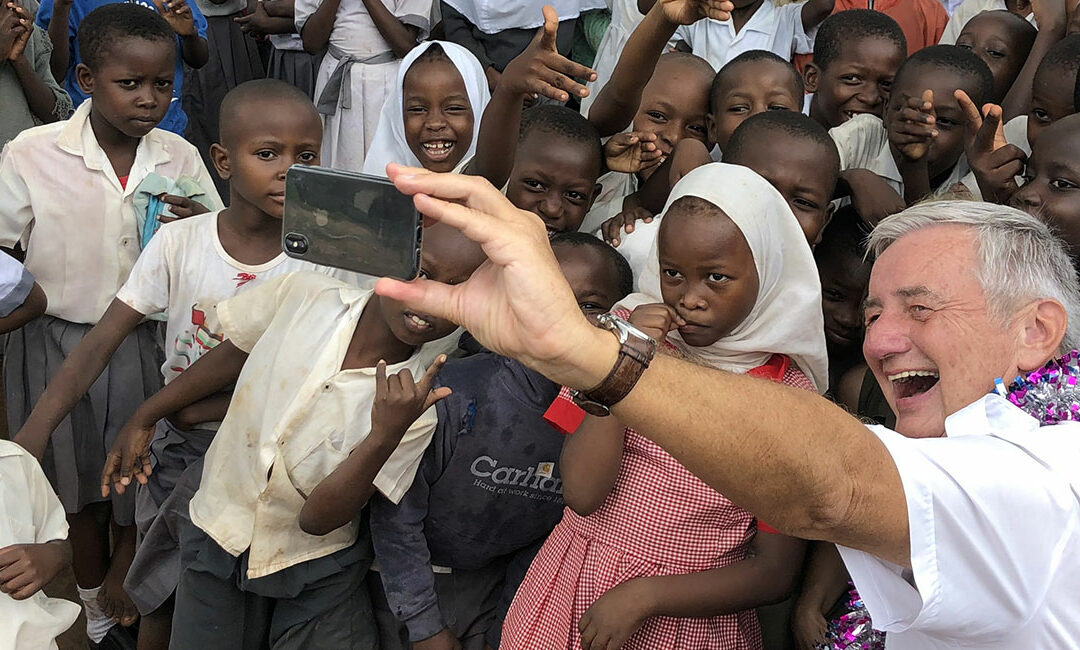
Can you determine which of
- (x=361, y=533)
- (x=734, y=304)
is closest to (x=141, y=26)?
(x=361, y=533)

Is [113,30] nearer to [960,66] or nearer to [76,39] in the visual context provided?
[76,39]

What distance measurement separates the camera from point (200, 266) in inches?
113

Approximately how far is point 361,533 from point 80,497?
132 centimetres

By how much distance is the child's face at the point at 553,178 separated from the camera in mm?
2877

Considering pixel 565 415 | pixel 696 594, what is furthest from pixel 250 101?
pixel 696 594

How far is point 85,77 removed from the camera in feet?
11.1

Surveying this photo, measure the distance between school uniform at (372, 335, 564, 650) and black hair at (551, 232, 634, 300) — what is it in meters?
0.33

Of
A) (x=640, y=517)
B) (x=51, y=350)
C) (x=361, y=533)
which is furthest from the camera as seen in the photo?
(x=51, y=350)

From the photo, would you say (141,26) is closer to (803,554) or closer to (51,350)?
(51,350)

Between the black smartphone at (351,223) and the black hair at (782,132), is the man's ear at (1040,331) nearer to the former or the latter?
the black smartphone at (351,223)

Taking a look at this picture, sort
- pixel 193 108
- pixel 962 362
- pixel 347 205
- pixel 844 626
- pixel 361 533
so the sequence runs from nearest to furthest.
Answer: pixel 347 205
pixel 962 362
pixel 844 626
pixel 361 533
pixel 193 108

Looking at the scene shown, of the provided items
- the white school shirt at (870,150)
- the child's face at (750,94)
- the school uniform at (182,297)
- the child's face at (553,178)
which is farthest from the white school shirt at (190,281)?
the white school shirt at (870,150)

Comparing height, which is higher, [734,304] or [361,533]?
[734,304]

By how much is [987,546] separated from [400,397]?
1.14 meters
